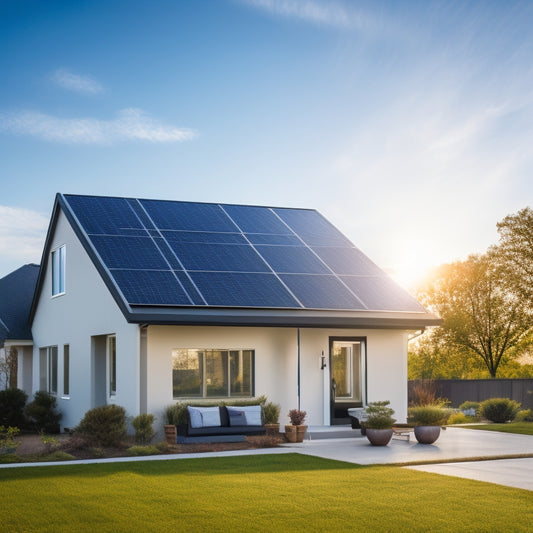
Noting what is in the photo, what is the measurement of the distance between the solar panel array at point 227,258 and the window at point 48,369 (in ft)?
18.1

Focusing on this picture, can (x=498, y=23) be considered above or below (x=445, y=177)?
above

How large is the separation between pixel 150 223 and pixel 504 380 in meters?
19.0

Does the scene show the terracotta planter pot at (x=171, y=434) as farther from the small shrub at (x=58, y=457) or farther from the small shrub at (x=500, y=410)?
the small shrub at (x=500, y=410)

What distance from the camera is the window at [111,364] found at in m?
19.7

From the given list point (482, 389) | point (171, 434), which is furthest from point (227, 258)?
point (482, 389)

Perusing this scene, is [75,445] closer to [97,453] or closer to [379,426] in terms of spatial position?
[97,453]

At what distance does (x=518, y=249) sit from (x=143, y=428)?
3309cm

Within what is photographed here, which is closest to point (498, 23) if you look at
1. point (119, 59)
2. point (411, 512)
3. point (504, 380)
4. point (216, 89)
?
point (216, 89)

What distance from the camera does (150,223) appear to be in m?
22.0

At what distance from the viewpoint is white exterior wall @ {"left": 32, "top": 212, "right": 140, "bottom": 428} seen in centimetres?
1836

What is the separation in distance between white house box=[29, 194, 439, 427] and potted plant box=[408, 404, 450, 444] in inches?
110

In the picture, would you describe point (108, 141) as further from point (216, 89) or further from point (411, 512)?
point (411, 512)

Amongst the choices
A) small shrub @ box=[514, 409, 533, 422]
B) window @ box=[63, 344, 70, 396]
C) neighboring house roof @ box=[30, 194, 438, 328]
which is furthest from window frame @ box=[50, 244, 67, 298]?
small shrub @ box=[514, 409, 533, 422]

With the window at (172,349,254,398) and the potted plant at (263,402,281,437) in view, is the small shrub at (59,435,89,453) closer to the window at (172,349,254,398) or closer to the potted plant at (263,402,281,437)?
the window at (172,349,254,398)
